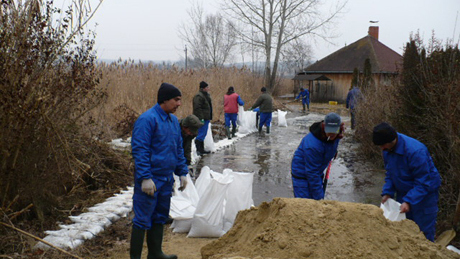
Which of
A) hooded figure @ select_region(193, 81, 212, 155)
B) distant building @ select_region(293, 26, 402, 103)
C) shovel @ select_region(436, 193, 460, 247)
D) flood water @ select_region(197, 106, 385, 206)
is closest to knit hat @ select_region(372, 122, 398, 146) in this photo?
shovel @ select_region(436, 193, 460, 247)

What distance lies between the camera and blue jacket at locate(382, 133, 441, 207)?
11.5 ft

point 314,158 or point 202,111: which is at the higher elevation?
point 202,111

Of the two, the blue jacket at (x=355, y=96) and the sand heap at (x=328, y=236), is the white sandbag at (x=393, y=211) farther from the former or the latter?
the blue jacket at (x=355, y=96)

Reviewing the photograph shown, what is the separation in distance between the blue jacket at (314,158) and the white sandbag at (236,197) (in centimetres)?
79

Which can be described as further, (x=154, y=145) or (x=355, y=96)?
(x=355, y=96)

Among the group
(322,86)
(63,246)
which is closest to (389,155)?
(63,246)

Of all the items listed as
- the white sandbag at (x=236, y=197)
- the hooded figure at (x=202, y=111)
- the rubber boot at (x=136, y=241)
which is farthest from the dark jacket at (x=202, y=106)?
the rubber boot at (x=136, y=241)

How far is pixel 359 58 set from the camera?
34812 millimetres

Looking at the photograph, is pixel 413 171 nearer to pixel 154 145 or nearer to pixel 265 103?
pixel 154 145

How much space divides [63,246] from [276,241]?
7.83 ft

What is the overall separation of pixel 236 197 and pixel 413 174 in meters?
1.97

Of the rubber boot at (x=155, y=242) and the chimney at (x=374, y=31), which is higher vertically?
the chimney at (x=374, y=31)

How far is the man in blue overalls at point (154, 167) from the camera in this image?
338cm

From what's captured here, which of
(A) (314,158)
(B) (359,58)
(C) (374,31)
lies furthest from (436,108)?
(C) (374,31)
